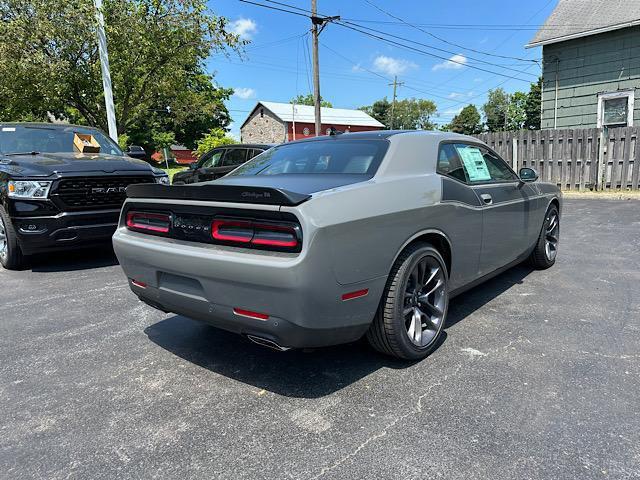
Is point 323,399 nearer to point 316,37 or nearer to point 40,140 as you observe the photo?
point 40,140

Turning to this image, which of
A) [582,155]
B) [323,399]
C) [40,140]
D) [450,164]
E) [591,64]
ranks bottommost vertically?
[323,399]

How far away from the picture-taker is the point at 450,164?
11.4 feet

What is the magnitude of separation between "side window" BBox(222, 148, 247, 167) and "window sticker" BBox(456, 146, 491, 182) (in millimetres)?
7408

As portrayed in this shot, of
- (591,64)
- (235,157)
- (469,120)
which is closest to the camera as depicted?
(235,157)

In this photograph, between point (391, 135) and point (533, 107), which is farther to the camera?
point (533, 107)

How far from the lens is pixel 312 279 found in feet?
7.31

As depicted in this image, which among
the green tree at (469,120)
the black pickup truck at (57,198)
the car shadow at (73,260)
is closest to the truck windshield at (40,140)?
the black pickup truck at (57,198)

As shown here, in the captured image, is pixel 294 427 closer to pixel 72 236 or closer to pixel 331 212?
pixel 331 212

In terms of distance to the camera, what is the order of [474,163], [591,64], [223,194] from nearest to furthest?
[223,194] < [474,163] < [591,64]

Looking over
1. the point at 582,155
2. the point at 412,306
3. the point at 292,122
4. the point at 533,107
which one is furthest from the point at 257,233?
the point at 533,107

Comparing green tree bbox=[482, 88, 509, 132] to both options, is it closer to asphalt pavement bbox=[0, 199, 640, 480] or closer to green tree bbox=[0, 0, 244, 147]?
green tree bbox=[0, 0, 244, 147]

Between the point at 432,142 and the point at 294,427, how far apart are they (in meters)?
2.24

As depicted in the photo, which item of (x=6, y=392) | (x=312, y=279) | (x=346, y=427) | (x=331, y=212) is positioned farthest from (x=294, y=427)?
(x=6, y=392)

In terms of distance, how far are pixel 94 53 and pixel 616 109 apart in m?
15.0
